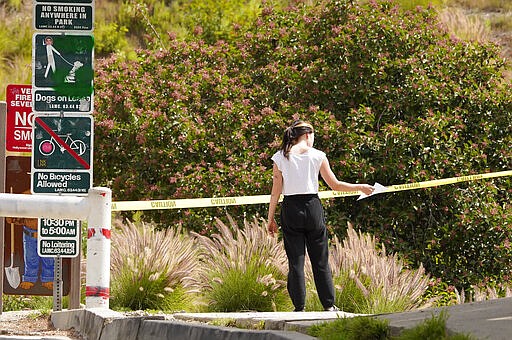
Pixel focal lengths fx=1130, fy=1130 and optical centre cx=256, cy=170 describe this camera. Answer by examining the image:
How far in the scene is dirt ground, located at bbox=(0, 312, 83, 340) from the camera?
7883mm

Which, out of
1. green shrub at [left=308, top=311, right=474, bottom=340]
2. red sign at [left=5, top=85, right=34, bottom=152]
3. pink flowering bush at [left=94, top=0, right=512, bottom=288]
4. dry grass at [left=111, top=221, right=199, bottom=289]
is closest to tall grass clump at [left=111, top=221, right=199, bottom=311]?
dry grass at [left=111, top=221, right=199, bottom=289]

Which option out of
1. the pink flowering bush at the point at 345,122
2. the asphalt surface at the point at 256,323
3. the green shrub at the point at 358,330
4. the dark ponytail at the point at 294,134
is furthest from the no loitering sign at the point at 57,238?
the pink flowering bush at the point at 345,122

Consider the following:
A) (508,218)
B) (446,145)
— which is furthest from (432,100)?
(508,218)

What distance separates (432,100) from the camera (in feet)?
51.0

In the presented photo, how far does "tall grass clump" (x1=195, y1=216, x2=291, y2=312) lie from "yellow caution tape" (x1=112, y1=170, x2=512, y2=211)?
175 cm

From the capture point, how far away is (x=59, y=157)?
29.8 feet

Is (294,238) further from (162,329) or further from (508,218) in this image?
(508,218)

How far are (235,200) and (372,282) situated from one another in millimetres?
3824

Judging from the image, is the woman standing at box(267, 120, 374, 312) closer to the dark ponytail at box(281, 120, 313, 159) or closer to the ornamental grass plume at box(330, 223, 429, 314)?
the dark ponytail at box(281, 120, 313, 159)

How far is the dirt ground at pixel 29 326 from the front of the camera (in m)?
7.88

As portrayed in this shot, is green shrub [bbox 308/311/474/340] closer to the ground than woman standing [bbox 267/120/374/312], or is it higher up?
closer to the ground

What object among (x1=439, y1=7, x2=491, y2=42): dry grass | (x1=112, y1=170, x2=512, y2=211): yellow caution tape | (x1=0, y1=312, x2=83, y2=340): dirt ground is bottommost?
(x1=0, y1=312, x2=83, y2=340): dirt ground

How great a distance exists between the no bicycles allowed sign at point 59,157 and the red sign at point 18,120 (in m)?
2.40

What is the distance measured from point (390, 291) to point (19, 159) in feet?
13.3
